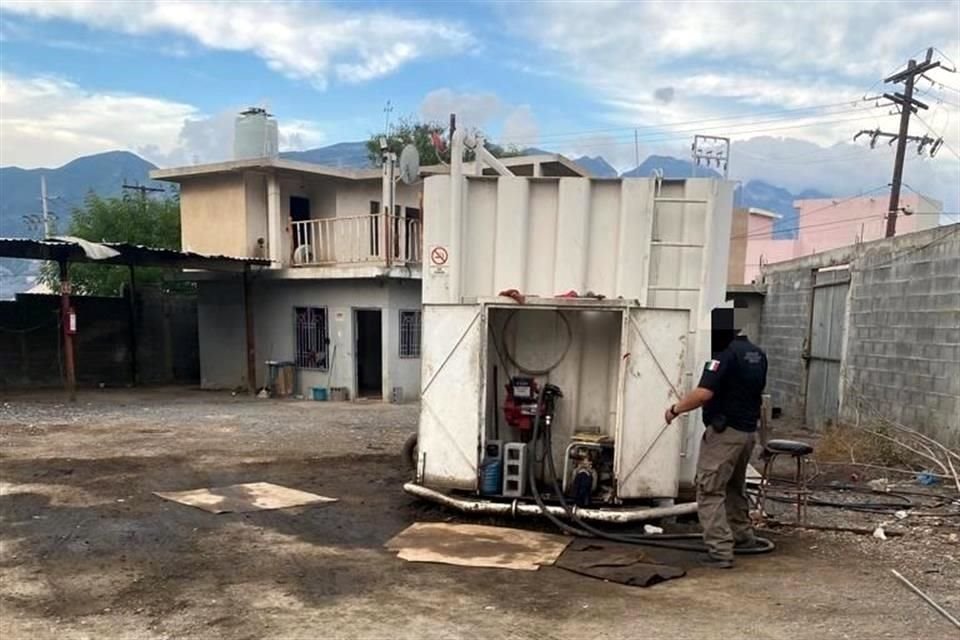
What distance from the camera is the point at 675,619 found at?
3621 mm

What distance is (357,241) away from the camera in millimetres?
16016

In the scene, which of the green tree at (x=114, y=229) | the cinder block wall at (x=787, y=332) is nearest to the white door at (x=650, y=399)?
the cinder block wall at (x=787, y=332)

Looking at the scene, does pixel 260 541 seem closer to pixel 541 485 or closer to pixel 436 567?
pixel 436 567

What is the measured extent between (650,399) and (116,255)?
11224mm

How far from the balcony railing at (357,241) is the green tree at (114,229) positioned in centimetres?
1119

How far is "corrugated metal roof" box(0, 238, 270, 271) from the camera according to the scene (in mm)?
11984

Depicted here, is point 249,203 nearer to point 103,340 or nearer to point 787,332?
point 103,340

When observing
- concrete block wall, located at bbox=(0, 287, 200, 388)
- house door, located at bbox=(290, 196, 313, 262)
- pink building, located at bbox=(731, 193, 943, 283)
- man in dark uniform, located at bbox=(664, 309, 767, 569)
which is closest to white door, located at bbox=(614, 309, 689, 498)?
man in dark uniform, located at bbox=(664, 309, 767, 569)

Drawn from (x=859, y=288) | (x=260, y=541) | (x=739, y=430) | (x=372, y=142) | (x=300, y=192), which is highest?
(x=372, y=142)

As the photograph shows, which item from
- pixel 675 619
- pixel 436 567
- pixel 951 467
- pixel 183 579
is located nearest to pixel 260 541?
pixel 183 579

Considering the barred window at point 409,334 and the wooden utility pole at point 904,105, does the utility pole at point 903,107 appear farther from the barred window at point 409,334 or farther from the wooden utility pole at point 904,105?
the barred window at point 409,334

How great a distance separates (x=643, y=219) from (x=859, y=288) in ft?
20.3

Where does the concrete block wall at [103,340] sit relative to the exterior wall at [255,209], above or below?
below

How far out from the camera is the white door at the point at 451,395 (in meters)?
5.57
